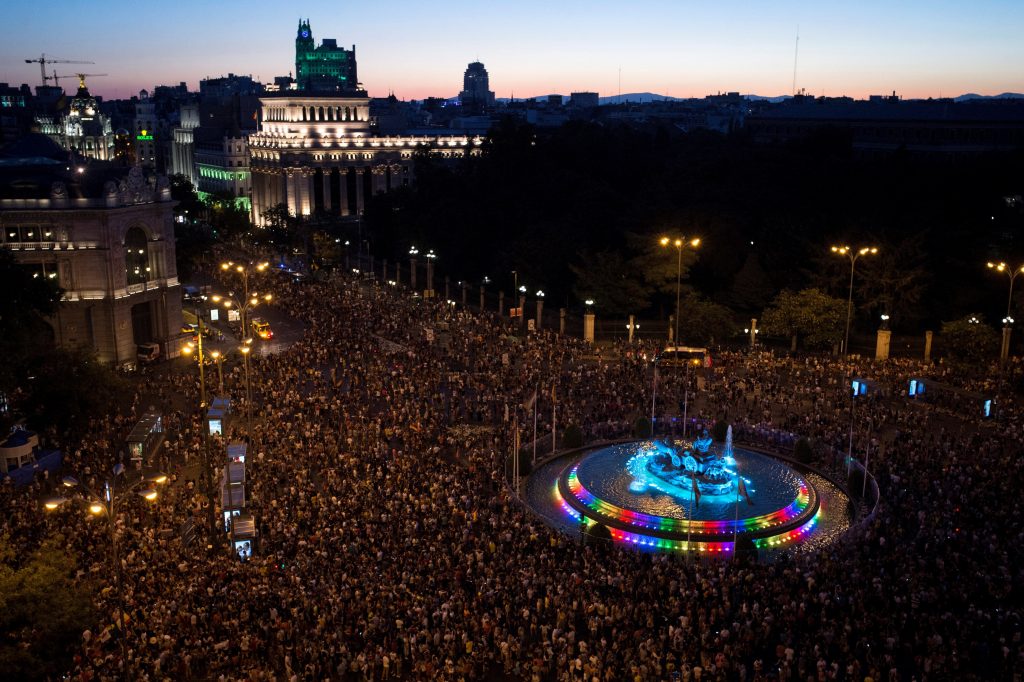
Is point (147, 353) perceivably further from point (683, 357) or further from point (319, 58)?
point (319, 58)

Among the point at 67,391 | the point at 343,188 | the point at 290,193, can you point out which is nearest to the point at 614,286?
the point at 67,391

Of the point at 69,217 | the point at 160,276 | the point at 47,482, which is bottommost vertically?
the point at 47,482

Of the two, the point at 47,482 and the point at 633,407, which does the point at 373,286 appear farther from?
the point at 47,482

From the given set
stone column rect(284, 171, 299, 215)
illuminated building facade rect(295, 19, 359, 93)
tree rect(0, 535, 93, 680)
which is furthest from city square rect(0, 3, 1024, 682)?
illuminated building facade rect(295, 19, 359, 93)

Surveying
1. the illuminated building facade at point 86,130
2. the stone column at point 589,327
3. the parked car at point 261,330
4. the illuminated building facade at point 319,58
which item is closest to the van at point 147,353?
the parked car at point 261,330

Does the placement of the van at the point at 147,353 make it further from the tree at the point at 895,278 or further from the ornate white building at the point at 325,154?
the ornate white building at the point at 325,154

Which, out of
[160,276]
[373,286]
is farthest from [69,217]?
[373,286]
